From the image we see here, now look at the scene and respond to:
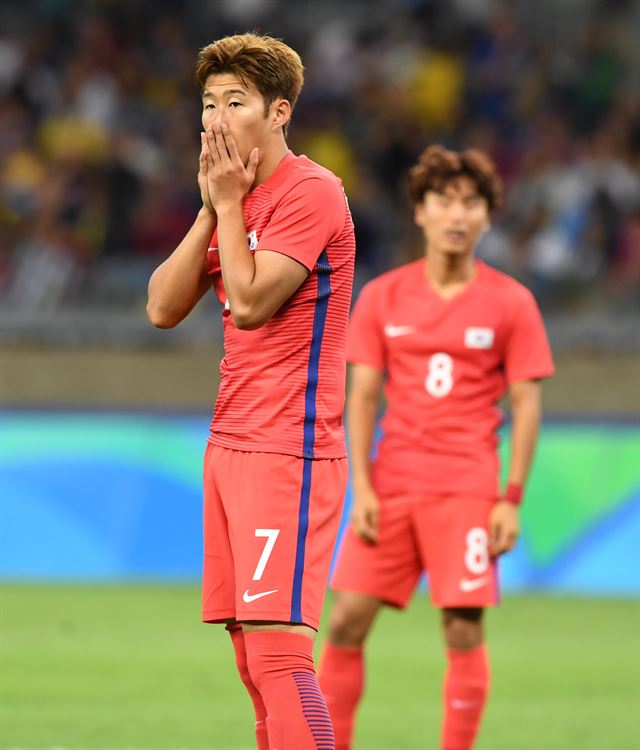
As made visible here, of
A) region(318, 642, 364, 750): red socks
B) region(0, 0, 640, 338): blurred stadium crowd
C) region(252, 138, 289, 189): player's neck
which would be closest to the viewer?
region(252, 138, 289, 189): player's neck

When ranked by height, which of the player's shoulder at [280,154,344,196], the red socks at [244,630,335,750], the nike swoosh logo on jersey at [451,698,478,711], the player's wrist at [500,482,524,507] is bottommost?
the nike swoosh logo on jersey at [451,698,478,711]

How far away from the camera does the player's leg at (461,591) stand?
5305 mm

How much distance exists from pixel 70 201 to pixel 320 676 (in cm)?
859

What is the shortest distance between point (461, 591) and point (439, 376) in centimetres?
80

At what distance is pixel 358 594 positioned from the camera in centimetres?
539

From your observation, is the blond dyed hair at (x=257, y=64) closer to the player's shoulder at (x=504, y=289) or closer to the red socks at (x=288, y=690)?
the red socks at (x=288, y=690)

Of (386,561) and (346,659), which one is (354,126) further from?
(346,659)

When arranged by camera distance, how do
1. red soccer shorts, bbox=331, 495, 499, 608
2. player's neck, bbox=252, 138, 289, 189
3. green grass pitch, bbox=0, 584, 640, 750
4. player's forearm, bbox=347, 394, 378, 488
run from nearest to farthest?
player's neck, bbox=252, 138, 289, 189 < red soccer shorts, bbox=331, 495, 499, 608 < player's forearm, bbox=347, 394, 378, 488 < green grass pitch, bbox=0, 584, 640, 750

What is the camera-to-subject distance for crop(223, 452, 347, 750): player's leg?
3.71 m

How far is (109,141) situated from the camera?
45.8ft

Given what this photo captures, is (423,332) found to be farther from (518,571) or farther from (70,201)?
(70,201)

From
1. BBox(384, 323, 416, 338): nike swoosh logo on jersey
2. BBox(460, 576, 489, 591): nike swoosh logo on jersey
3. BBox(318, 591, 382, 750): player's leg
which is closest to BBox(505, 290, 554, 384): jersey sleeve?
BBox(384, 323, 416, 338): nike swoosh logo on jersey

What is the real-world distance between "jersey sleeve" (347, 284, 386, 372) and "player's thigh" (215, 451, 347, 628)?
1.92 metres

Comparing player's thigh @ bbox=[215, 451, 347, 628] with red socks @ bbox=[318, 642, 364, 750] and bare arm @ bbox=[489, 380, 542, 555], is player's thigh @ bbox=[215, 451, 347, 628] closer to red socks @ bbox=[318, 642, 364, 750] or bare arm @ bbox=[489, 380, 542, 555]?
red socks @ bbox=[318, 642, 364, 750]
